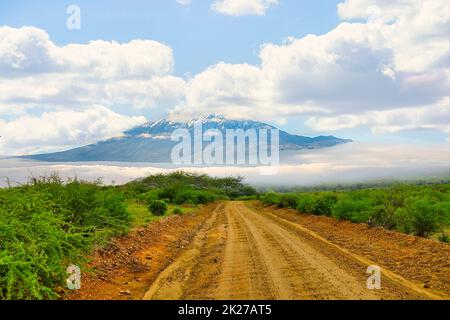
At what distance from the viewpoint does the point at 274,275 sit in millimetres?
11969

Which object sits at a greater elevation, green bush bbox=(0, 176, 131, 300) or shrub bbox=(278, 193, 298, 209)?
green bush bbox=(0, 176, 131, 300)

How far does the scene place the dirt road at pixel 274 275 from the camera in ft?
32.9

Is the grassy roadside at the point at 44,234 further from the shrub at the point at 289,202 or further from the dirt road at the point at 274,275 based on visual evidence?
the shrub at the point at 289,202

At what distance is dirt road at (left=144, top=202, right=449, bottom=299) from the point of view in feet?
32.9

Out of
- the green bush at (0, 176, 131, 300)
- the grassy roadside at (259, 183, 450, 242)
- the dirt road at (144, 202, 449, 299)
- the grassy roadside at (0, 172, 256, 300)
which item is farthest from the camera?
the grassy roadside at (259, 183, 450, 242)

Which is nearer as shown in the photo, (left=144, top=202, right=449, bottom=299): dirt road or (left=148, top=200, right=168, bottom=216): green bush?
(left=144, top=202, right=449, bottom=299): dirt road

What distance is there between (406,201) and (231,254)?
1272 cm

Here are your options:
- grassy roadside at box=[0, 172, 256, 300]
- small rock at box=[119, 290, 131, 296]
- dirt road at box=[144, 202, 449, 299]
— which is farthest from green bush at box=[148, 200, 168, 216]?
small rock at box=[119, 290, 131, 296]

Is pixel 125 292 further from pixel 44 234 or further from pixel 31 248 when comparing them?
pixel 31 248

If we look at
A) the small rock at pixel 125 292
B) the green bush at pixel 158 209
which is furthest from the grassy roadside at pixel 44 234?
the green bush at pixel 158 209

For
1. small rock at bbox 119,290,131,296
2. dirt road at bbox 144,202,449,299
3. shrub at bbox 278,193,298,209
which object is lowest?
shrub at bbox 278,193,298,209

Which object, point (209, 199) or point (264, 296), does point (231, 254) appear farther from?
point (209, 199)

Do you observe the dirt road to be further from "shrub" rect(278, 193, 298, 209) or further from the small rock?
"shrub" rect(278, 193, 298, 209)
